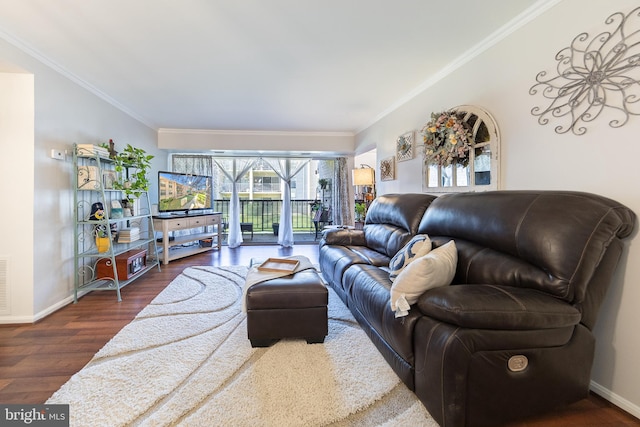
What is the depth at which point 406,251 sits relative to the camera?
2.10 metres

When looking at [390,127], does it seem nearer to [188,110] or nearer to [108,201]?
[188,110]

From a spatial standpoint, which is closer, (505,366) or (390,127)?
(505,366)

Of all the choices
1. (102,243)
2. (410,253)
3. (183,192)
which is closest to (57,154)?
(102,243)

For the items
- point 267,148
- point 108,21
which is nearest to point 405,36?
point 108,21

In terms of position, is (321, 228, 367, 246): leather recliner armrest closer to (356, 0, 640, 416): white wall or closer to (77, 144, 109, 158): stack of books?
(356, 0, 640, 416): white wall

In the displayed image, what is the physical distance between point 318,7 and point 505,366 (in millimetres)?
2274

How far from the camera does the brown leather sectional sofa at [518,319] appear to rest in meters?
1.18

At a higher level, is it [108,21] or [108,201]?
[108,21]

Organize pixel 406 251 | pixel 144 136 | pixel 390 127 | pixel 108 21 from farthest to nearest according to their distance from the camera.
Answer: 1. pixel 144 136
2. pixel 390 127
3. pixel 406 251
4. pixel 108 21

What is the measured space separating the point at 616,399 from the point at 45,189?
4400mm

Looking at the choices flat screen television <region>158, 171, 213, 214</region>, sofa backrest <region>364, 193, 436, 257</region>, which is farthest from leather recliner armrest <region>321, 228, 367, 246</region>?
flat screen television <region>158, 171, 213, 214</region>

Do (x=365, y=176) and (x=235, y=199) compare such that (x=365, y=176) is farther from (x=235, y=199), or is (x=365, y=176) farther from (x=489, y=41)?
(x=235, y=199)

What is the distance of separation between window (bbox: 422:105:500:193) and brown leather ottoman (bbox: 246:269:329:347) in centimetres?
162

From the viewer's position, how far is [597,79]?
151 cm
